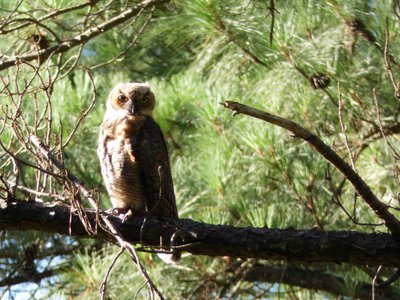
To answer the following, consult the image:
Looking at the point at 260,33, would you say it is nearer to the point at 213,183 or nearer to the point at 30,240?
the point at 213,183

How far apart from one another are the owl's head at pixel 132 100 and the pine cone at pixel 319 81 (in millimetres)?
766

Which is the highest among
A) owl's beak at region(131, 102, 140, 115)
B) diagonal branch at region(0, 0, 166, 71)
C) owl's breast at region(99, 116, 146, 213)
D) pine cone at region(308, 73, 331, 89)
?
diagonal branch at region(0, 0, 166, 71)

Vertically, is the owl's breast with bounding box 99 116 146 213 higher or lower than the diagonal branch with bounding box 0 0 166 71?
lower

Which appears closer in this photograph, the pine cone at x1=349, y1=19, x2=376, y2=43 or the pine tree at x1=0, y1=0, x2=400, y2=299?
the pine tree at x1=0, y1=0, x2=400, y2=299

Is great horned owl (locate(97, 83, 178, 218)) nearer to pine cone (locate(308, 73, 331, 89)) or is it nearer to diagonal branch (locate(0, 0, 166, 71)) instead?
diagonal branch (locate(0, 0, 166, 71))

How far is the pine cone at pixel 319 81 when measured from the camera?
321 centimetres

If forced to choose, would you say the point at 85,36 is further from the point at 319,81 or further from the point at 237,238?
the point at 237,238

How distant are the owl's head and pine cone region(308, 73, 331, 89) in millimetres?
766

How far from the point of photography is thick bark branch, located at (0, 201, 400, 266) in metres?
2.18

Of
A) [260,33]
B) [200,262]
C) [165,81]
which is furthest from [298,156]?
[165,81]

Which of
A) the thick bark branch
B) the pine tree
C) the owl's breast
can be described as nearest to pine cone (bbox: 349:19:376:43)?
the pine tree

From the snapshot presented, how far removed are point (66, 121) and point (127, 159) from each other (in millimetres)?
692

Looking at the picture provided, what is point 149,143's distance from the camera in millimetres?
3039

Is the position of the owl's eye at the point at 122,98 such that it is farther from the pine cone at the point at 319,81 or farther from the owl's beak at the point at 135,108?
the pine cone at the point at 319,81
